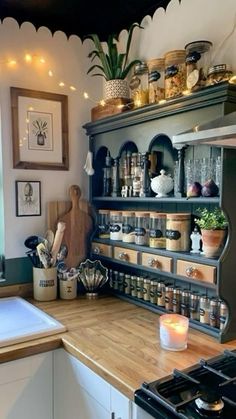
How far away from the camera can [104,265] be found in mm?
2209

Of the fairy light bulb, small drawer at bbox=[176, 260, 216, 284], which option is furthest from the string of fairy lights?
small drawer at bbox=[176, 260, 216, 284]

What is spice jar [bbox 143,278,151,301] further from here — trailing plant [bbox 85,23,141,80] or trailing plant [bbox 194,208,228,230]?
trailing plant [bbox 85,23,141,80]

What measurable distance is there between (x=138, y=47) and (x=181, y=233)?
3.67 ft

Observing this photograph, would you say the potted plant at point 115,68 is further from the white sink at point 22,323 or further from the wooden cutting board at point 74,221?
the white sink at point 22,323

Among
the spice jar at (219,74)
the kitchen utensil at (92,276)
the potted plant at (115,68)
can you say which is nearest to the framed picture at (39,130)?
the potted plant at (115,68)

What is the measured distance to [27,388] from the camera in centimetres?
148

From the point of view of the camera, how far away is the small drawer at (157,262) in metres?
1.63

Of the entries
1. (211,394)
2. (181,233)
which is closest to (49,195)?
(181,233)

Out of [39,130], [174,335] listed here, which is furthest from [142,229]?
[39,130]

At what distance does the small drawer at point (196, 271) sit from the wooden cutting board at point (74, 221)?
78 centimetres

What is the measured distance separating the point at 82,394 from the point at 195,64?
1414 mm

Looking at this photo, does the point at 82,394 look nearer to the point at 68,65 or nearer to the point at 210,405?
the point at 210,405

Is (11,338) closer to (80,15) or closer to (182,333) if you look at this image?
(182,333)

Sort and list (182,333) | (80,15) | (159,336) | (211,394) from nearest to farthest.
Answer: (211,394) < (182,333) < (159,336) < (80,15)
